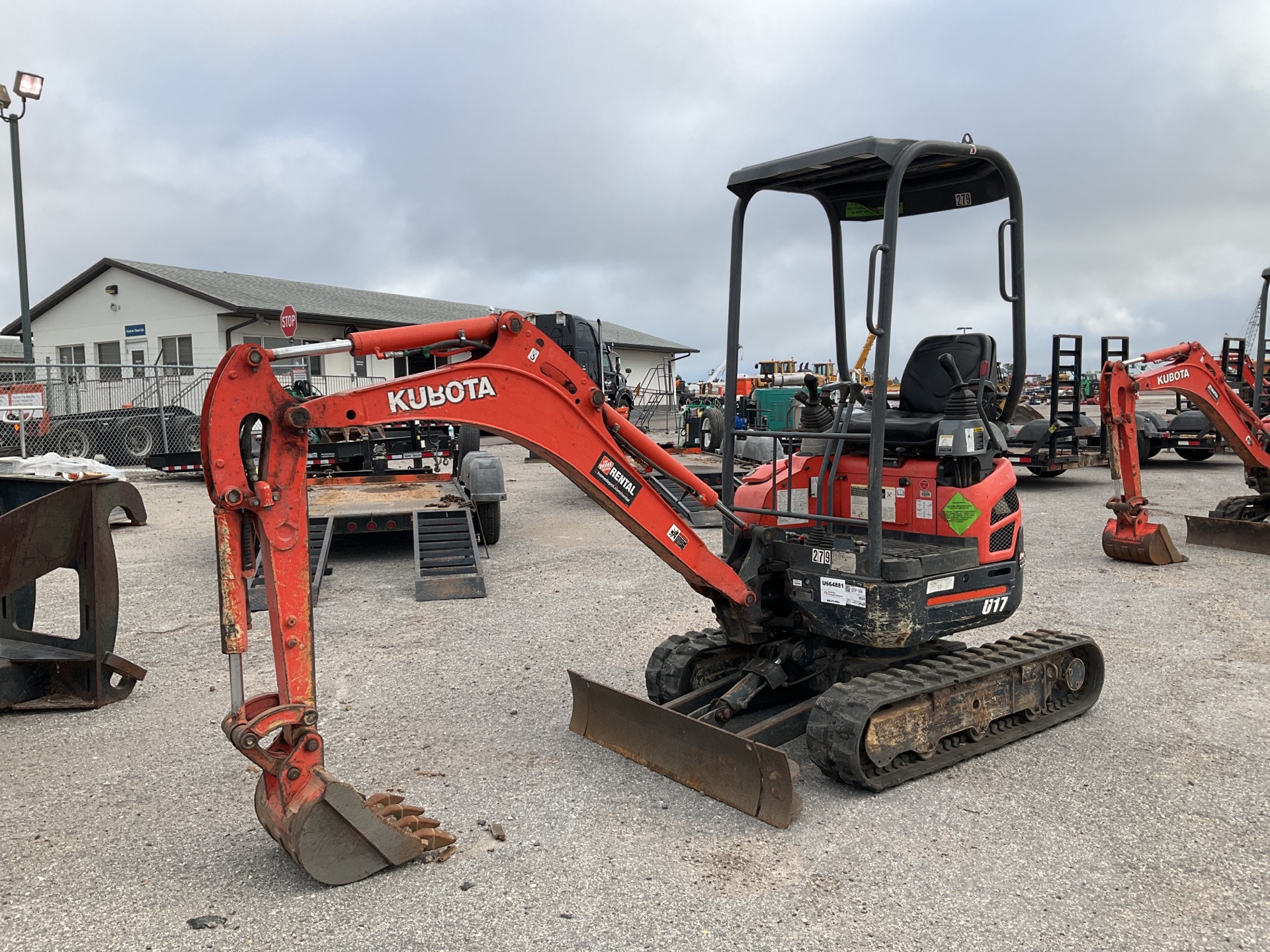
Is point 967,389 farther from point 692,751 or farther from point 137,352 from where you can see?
point 137,352

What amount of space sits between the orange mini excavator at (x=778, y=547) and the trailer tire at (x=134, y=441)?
1918 centimetres

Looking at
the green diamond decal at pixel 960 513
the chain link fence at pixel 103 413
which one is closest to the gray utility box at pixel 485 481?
the green diamond decal at pixel 960 513

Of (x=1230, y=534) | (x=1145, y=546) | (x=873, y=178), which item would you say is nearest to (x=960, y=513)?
(x=873, y=178)

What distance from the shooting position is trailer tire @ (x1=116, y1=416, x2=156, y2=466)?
872 inches

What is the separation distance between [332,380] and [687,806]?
2739cm

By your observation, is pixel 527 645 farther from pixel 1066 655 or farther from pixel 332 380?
pixel 332 380

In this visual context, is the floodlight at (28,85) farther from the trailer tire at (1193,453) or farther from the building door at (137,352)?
the trailer tire at (1193,453)

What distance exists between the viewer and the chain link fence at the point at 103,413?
64.2 feet

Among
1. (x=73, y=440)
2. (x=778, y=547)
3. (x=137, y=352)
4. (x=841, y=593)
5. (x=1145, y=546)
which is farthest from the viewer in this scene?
(x=137, y=352)

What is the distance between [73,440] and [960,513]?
69.0 ft

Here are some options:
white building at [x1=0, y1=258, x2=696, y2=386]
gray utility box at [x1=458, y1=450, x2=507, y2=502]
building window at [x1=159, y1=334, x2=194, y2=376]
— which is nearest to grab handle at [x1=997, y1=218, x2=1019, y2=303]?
gray utility box at [x1=458, y1=450, x2=507, y2=502]

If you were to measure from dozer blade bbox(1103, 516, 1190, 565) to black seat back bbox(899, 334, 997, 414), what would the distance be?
608 centimetres

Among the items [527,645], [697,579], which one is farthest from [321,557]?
→ [697,579]

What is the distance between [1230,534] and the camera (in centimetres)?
1167
